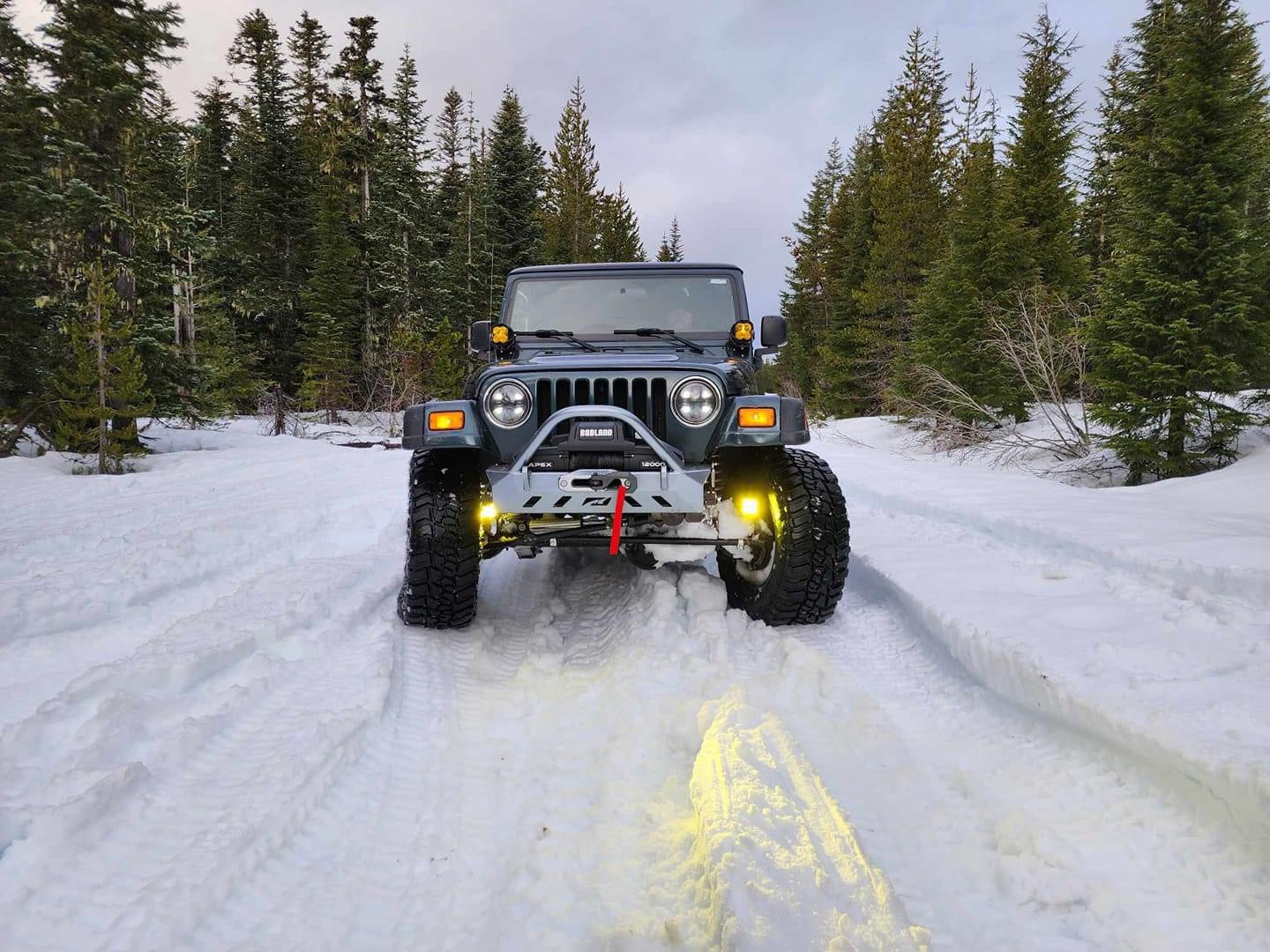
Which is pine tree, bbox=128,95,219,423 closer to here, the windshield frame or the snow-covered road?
the snow-covered road

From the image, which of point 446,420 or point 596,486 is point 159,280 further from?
point 596,486

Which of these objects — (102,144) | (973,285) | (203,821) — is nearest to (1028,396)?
(973,285)

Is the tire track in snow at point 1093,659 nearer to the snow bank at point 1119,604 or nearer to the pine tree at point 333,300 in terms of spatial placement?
the snow bank at point 1119,604

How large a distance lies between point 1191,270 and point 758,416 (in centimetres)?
854

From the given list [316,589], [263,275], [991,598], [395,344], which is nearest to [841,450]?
[991,598]

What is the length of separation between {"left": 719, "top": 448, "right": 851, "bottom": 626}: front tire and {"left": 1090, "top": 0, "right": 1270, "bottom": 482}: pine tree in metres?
6.91

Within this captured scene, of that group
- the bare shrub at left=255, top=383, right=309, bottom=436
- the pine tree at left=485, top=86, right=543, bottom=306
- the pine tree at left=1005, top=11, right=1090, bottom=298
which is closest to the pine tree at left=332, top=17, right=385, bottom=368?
the pine tree at left=485, top=86, right=543, bottom=306

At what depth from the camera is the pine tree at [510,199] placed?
96.3 ft

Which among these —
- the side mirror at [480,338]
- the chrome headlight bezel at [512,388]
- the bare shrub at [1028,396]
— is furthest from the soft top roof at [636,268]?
the bare shrub at [1028,396]

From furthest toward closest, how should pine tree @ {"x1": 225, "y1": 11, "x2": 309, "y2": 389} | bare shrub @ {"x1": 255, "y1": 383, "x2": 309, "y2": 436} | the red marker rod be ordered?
1. pine tree @ {"x1": 225, "y1": 11, "x2": 309, "y2": 389}
2. bare shrub @ {"x1": 255, "y1": 383, "x2": 309, "y2": 436}
3. the red marker rod

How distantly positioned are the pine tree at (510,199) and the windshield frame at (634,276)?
25704 millimetres

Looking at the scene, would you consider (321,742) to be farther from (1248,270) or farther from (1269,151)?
(1269,151)

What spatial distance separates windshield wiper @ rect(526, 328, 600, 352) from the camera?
13.6 ft

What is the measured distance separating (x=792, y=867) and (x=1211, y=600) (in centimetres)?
272
